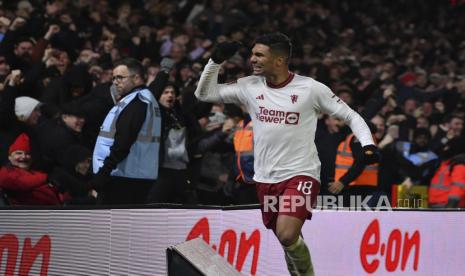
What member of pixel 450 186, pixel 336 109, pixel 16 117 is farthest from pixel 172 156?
pixel 336 109

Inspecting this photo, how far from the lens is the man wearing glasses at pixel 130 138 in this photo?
10.2 m

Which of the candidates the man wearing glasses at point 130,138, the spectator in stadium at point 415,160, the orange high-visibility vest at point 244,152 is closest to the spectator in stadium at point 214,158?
the orange high-visibility vest at point 244,152

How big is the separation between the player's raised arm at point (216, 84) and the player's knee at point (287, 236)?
1.18m

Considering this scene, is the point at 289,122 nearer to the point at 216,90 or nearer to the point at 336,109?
the point at 336,109

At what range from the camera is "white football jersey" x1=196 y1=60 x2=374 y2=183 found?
841 cm

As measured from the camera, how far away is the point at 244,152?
1185cm

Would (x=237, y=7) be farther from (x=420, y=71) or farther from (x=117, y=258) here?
(x=117, y=258)

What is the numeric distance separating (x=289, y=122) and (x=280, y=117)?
80 millimetres

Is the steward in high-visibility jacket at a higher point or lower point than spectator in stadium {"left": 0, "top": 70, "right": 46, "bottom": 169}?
lower

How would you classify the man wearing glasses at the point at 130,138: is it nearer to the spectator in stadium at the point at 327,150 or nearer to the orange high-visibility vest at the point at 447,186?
the spectator in stadium at the point at 327,150

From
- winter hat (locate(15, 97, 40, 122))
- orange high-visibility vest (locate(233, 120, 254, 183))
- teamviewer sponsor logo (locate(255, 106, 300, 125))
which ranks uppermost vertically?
winter hat (locate(15, 97, 40, 122))

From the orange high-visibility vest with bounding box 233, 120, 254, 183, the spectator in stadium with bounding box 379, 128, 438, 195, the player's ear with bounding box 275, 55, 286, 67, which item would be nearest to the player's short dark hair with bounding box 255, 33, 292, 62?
the player's ear with bounding box 275, 55, 286, 67

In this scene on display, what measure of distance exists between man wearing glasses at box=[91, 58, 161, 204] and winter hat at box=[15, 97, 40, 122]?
1930 millimetres

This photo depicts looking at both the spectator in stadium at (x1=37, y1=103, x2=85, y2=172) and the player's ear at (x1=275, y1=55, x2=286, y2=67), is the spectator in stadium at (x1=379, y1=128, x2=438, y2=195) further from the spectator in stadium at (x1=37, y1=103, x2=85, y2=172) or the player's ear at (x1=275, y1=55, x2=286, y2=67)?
the player's ear at (x1=275, y1=55, x2=286, y2=67)
